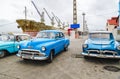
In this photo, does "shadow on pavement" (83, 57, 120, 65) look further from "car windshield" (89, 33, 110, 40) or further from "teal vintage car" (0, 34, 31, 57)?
"teal vintage car" (0, 34, 31, 57)

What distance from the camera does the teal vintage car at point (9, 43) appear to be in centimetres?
716

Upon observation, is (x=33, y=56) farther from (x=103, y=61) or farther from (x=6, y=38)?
(x=103, y=61)

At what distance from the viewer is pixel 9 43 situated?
7.43m

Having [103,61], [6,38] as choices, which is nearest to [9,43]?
[6,38]

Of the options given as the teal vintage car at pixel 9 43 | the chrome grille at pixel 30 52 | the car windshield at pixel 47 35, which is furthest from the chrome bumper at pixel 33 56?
the car windshield at pixel 47 35

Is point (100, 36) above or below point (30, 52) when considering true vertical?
above

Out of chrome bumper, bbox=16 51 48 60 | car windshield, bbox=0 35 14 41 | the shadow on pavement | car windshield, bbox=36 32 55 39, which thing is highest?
car windshield, bbox=36 32 55 39

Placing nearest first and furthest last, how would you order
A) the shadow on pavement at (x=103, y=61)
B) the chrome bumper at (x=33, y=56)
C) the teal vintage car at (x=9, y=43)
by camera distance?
the chrome bumper at (x=33, y=56) < the shadow on pavement at (x=103, y=61) < the teal vintage car at (x=9, y=43)

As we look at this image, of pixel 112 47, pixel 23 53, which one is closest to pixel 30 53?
pixel 23 53

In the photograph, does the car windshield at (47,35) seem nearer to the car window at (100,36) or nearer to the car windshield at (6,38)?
the car windshield at (6,38)

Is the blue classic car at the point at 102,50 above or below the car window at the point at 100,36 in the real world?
below

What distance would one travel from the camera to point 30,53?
576 cm

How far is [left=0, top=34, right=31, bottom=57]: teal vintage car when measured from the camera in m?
7.16

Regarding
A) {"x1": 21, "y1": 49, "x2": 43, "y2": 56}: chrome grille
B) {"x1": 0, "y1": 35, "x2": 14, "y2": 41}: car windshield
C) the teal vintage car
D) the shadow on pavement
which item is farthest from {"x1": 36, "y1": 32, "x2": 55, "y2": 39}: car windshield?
the shadow on pavement
